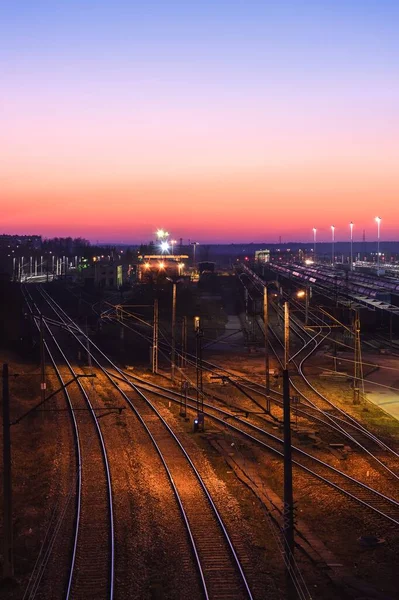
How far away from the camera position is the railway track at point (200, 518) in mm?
8641

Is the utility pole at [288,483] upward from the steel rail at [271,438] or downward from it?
upward

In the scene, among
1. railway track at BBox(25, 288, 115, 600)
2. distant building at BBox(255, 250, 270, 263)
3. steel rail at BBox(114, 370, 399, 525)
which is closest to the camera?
railway track at BBox(25, 288, 115, 600)

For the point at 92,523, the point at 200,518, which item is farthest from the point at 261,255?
the point at 92,523

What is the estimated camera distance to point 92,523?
10789 millimetres

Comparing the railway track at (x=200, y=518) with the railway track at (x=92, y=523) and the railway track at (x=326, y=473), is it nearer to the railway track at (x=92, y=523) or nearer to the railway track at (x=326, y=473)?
the railway track at (x=92, y=523)

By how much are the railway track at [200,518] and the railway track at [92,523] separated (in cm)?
127

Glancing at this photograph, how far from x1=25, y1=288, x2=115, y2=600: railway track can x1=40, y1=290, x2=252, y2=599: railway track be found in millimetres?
1268

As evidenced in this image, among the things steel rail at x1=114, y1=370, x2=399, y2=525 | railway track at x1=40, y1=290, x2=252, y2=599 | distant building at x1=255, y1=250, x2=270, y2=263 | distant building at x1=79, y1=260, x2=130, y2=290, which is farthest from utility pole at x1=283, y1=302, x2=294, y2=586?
distant building at x1=255, y1=250, x2=270, y2=263

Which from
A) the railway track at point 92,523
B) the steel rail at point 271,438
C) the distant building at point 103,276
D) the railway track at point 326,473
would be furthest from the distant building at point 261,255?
the railway track at point 92,523

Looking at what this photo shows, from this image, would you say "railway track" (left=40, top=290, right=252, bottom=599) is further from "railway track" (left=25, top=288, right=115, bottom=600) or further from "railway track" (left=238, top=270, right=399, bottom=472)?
"railway track" (left=238, top=270, right=399, bottom=472)

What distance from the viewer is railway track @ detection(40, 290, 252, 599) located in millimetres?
8641

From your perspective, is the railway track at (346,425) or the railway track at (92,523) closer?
the railway track at (92,523)

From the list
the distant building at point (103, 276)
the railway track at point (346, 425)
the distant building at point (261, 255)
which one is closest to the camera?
the railway track at point (346, 425)

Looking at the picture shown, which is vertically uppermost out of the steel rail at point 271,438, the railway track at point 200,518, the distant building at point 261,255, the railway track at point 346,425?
the distant building at point 261,255
